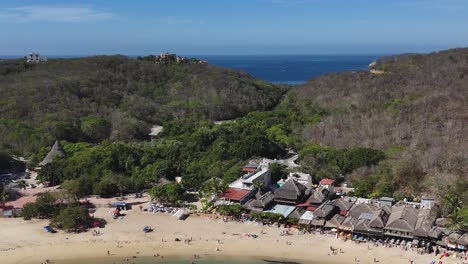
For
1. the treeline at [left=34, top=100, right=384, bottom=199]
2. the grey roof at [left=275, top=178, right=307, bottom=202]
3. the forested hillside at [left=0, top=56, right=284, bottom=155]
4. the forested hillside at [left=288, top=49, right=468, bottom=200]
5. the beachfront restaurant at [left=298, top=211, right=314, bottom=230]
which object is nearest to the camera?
the beachfront restaurant at [left=298, top=211, right=314, bottom=230]

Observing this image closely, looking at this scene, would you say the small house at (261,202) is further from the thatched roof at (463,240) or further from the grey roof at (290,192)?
the thatched roof at (463,240)

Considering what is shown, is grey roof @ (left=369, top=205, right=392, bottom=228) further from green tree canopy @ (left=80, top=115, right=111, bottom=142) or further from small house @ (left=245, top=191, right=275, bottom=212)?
green tree canopy @ (left=80, top=115, right=111, bottom=142)

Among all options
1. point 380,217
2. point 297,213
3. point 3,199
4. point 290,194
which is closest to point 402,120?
point 290,194

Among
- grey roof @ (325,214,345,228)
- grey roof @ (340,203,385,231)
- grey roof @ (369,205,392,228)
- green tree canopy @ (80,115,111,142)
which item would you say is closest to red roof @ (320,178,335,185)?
grey roof @ (340,203,385,231)

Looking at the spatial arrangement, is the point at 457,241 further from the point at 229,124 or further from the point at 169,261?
the point at 229,124

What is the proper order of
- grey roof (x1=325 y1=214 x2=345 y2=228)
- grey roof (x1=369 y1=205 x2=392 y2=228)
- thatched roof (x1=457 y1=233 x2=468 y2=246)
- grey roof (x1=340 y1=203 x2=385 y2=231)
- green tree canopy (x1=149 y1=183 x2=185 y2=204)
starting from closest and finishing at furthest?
thatched roof (x1=457 y1=233 x2=468 y2=246) < grey roof (x1=369 y1=205 x2=392 y2=228) < grey roof (x1=340 y1=203 x2=385 y2=231) < grey roof (x1=325 y1=214 x2=345 y2=228) < green tree canopy (x1=149 y1=183 x2=185 y2=204)

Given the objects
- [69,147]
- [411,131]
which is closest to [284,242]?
[411,131]

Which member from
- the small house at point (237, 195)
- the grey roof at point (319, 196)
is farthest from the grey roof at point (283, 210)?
the small house at point (237, 195)
